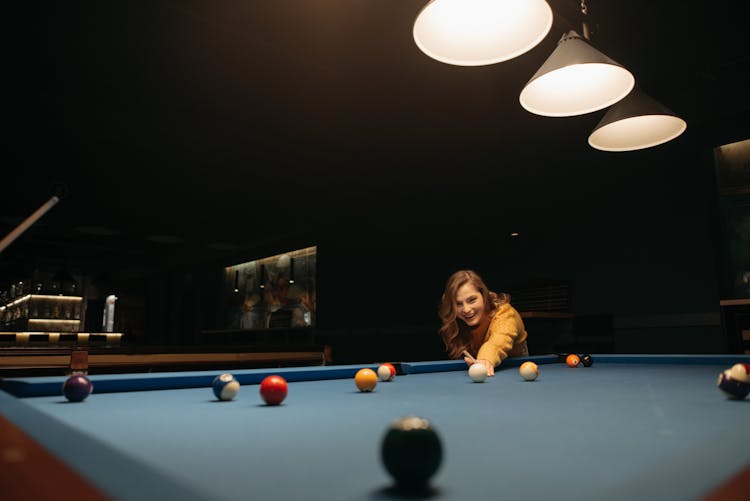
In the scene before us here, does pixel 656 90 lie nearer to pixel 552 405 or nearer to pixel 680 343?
pixel 680 343

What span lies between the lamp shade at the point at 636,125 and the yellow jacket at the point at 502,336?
52.6 inches

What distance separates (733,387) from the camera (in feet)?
5.47

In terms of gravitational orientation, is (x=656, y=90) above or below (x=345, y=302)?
above

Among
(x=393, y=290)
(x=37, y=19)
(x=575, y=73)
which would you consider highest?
(x=37, y=19)

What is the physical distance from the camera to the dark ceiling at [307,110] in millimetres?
4109

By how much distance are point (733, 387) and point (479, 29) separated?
1782 mm

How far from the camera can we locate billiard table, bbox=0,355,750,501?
0.70m

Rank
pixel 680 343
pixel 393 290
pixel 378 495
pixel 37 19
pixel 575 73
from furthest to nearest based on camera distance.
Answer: pixel 393 290, pixel 680 343, pixel 37 19, pixel 575 73, pixel 378 495

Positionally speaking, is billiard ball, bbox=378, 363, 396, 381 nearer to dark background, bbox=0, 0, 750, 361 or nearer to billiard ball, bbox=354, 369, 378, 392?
billiard ball, bbox=354, 369, 378, 392

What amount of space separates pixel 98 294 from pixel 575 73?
18.0 metres

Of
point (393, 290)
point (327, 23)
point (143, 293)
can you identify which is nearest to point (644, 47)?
point (327, 23)

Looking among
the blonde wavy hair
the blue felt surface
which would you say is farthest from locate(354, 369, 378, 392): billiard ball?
the blonde wavy hair

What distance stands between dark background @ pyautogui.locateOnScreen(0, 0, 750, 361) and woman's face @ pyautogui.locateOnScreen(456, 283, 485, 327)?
6.32ft

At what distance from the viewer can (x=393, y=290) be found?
33.6 ft
